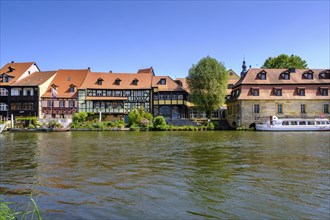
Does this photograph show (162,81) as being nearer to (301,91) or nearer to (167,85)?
(167,85)

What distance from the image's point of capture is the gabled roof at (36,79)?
56.0 meters

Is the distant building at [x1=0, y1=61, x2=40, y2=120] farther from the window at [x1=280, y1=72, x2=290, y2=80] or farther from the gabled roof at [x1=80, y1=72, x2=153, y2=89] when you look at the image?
the window at [x1=280, y1=72, x2=290, y2=80]

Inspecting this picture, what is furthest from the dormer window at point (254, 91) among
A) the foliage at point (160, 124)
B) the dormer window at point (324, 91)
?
the foliage at point (160, 124)

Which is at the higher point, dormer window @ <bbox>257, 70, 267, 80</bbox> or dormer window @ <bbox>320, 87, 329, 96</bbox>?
dormer window @ <bbox>257, 70, 267, 80</bbox>

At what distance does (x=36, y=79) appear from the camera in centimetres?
5781

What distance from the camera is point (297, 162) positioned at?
48.6 ft

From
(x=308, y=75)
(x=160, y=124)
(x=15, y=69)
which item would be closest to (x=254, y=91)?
(x=308, y=75)

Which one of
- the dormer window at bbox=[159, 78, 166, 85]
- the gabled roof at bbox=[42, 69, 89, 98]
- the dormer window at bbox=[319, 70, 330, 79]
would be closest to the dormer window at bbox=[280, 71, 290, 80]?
the dormer window at bbox=[319, 70, 330, 79]

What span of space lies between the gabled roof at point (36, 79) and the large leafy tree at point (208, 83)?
96.0ft

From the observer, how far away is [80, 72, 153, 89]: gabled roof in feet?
183

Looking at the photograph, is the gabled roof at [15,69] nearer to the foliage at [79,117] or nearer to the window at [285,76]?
the foliage at [79,117]

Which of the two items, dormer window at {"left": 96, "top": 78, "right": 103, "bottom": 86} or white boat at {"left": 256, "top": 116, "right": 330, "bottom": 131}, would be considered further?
dormer window at {"left": 96, "top": 78, "right": 103, "bottom": 86}

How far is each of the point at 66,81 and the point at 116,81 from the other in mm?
10806

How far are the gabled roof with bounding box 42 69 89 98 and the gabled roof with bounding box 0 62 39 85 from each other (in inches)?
255
